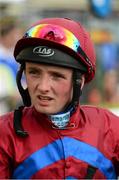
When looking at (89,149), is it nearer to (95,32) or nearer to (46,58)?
(46,58)

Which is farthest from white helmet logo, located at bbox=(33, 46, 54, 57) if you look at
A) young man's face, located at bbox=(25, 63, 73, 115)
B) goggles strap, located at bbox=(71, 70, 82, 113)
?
goggles strap, located at bbox=(71, 70, 82, 113)

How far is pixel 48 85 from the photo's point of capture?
304cm

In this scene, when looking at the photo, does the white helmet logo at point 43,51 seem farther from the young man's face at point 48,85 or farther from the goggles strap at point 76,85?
the goggles strap at point 76,85

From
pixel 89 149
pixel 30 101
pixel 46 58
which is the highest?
pixel 46 58

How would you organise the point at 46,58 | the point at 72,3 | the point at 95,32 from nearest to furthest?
the point at 46,58 → the point at 95,32 → the point at 72,3

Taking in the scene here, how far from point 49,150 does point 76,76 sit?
358mm

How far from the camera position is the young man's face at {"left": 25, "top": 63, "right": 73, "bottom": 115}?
305 cm

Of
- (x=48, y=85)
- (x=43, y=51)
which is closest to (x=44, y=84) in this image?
(x=48, y=85)

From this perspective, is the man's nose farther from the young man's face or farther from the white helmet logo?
the white helmet logo

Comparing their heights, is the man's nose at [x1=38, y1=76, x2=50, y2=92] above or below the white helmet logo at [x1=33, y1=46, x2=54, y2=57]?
below

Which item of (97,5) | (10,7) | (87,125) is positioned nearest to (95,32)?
(97,5)

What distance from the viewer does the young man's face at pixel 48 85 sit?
120 inches

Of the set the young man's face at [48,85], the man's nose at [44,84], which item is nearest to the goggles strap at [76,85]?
the young man's face at [48,85]

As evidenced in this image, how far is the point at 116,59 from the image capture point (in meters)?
10.2
